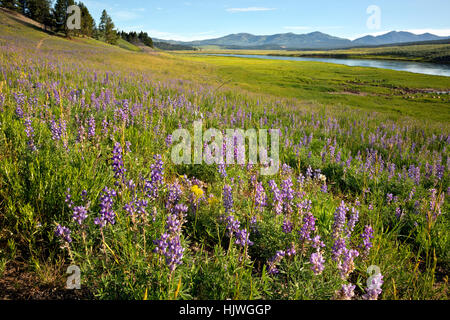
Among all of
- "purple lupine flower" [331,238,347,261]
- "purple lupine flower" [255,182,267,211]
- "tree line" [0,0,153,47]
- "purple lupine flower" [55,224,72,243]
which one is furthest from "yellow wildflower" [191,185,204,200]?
"tree line" [0,0,153,47]

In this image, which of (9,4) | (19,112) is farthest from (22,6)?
(19,112)

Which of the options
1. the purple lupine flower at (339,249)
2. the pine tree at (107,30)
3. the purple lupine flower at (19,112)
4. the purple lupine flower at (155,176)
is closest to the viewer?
the purple lupine flower at (339,249)

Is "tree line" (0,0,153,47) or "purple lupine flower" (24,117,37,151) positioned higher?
"tree line" (0,0,153,47)

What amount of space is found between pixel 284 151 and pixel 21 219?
5.38 meters

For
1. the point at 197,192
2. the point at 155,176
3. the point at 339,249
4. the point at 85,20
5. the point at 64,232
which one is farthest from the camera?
the point at 85,20

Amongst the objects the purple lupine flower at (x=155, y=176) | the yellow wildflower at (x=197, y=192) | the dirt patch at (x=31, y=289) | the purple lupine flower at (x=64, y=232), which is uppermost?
the purple lupine flower at (x=155, y=176)

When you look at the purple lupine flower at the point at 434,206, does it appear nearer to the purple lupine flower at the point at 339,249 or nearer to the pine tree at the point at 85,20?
the purple lupine flower at the point at 339,249

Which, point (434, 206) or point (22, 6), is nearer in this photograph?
point (434, 206)

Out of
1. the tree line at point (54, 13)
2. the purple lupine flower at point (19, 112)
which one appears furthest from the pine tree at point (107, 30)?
the purple lupine flower at point (19, 112)

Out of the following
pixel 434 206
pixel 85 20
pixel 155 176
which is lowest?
pixel 434 206

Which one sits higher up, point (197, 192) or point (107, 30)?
point (107, 30)

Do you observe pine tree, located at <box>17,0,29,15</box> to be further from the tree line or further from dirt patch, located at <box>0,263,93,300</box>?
dirt patch, located at <box>0,263,93,300</box>

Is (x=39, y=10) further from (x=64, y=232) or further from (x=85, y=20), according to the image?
(x=64, y=232)

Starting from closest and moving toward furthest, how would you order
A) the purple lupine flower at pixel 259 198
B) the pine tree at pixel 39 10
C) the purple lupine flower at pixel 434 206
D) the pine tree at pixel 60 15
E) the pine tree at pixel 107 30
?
the purple lupine flower at pixel 259 198, the purple lupine flower at pixel 434 206, the pine tree at pixel 60 15, the pine tree at pixel 39 10, the pine tree at pixel 107 30
